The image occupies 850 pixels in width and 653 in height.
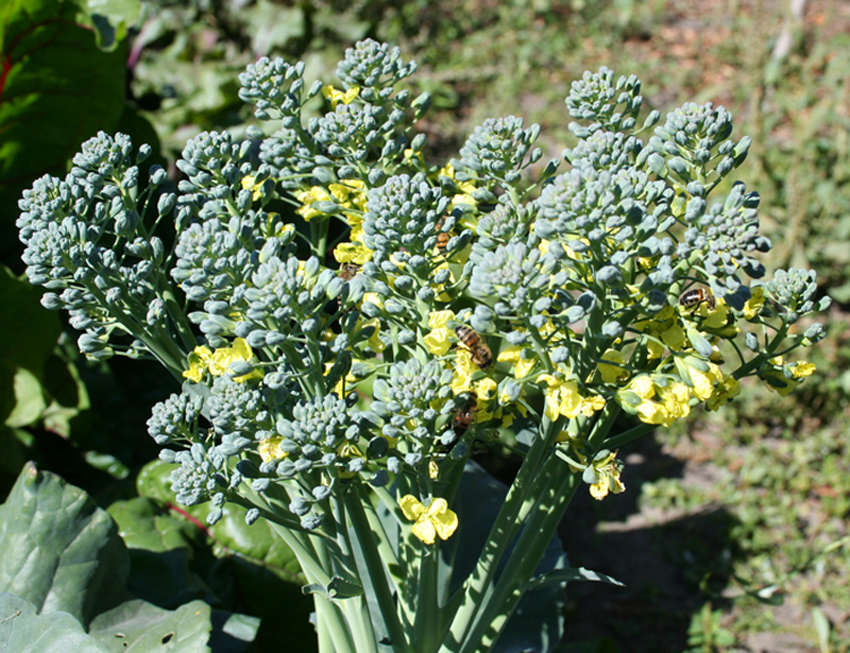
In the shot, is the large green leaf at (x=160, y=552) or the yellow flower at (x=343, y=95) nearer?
the yellow flower at (x=343, y=95)

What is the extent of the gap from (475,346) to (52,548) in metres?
0.82

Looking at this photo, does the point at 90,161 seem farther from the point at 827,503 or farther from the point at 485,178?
the point at 827,503

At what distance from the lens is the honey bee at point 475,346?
862 mm

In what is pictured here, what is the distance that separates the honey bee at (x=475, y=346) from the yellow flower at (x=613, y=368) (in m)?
0.13

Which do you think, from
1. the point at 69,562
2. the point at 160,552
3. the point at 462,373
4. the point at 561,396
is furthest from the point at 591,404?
the point at 160,552

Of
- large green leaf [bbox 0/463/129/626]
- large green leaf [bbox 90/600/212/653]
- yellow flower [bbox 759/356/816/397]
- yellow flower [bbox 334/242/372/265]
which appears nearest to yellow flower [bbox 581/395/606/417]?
yellow flower [bbox 759/356/816/397]

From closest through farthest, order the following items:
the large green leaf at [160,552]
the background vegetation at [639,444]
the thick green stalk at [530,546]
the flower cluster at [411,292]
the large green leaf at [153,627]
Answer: the flower cluster at [411,292], the thick green stalk at [530,546], the large green leaf at [153,627], the large green leaf at [160,552], the background vegetation at [639,444]

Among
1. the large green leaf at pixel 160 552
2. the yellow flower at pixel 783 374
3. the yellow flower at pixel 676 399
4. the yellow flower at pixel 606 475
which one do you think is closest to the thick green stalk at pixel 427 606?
the yellow flower at pixel 606 475

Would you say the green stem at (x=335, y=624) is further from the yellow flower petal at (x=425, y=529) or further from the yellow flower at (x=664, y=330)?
the yellow flower at (x=664, y=330)

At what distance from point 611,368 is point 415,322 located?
9.1 inches

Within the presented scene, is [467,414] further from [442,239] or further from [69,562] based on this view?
[69,562]

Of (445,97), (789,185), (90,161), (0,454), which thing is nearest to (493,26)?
(445,97)

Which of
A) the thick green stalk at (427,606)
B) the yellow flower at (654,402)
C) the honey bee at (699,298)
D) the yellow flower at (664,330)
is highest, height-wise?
the honey bee at (699,298)

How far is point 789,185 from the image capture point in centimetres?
284
